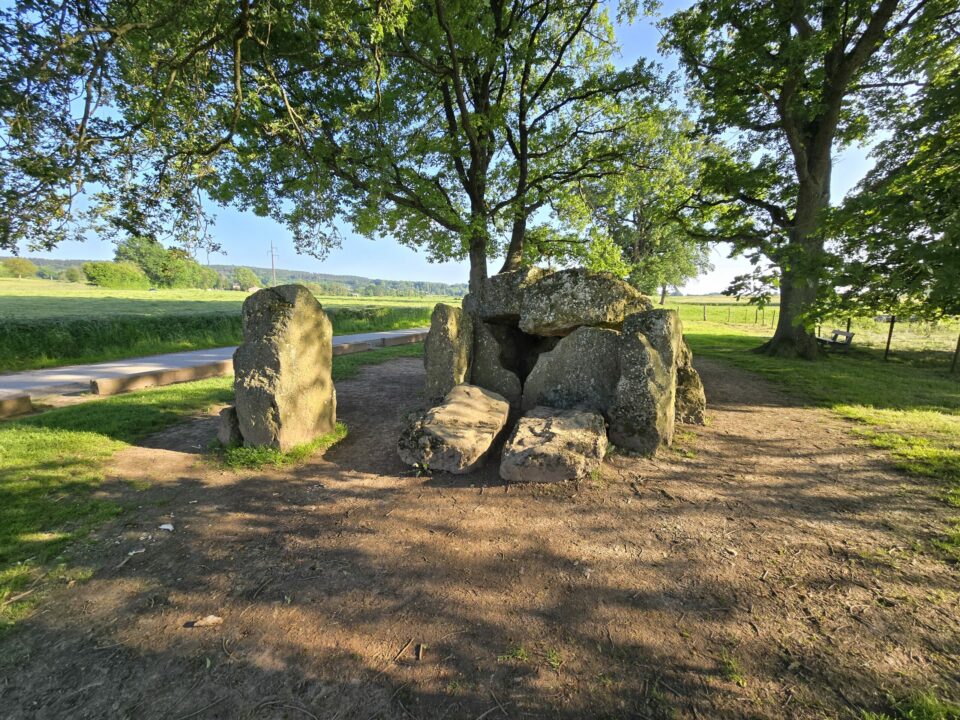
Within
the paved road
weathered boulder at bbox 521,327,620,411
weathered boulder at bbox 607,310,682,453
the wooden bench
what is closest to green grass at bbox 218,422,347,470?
A: weathered boulder at bbox 521,327,620,411

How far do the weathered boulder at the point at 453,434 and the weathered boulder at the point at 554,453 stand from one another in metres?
0.34

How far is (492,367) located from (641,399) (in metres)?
2.29

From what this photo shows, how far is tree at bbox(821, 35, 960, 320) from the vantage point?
4785 mm

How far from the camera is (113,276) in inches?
1677

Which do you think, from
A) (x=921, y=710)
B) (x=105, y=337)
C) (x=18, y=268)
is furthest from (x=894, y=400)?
(x=18, y=268)

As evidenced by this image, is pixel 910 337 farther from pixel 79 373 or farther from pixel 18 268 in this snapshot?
pixel 18 268

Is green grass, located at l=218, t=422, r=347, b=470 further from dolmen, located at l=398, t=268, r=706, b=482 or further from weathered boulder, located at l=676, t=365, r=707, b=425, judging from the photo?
weathered boulder, located at l=676, t=365, r=707, b=425

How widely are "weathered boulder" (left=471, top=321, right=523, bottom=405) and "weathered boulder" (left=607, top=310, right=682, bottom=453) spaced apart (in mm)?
1600

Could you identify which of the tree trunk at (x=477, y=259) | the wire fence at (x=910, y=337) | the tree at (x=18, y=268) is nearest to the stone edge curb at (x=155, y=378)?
the tree trunk at (x=477, y=259)

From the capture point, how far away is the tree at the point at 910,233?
479 centimetres

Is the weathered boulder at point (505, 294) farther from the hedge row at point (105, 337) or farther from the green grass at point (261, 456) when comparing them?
the hedge row at point (105, 337)

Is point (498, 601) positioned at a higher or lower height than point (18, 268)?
lower

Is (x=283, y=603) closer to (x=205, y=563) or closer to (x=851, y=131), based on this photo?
(x=205, y=563)

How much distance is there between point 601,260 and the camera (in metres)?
15.1
